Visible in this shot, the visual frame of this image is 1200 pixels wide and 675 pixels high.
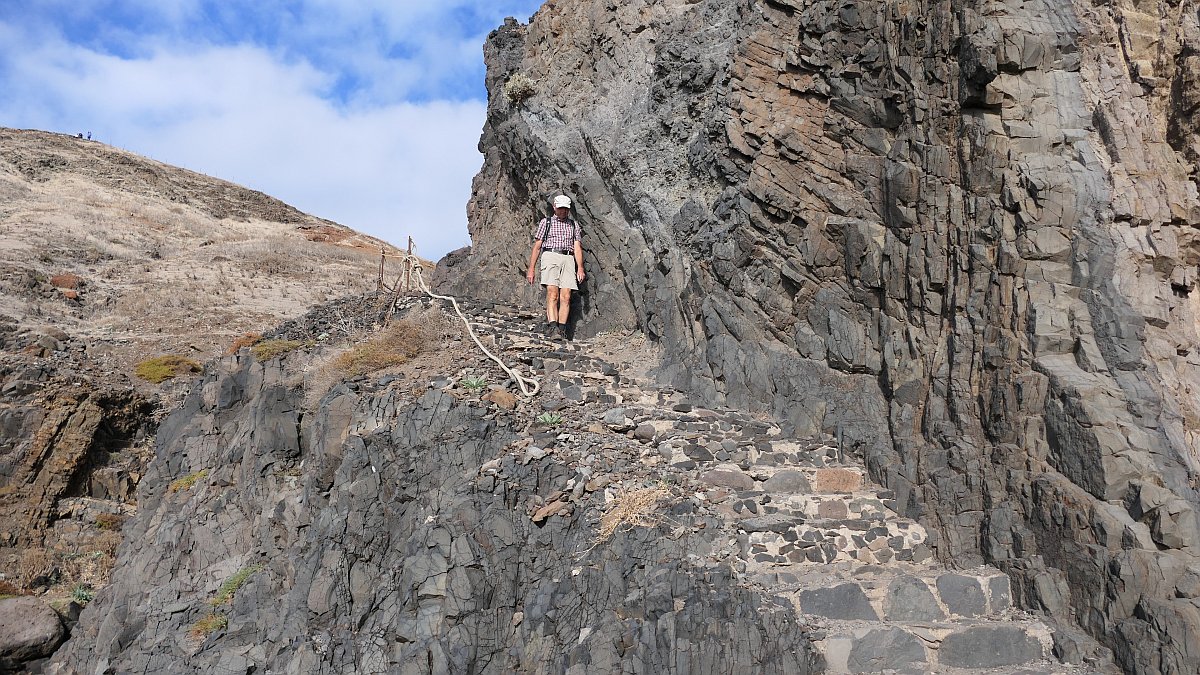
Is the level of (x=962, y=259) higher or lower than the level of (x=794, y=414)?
higher

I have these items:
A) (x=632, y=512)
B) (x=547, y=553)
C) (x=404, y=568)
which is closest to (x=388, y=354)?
(x=404, y=568)

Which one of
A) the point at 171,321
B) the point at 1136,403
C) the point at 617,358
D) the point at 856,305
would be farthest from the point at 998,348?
the point at 171,321

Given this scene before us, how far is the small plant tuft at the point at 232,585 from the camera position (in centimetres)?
1044

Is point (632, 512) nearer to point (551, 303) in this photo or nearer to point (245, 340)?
point (551, 303)

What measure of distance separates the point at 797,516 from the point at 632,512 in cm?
152

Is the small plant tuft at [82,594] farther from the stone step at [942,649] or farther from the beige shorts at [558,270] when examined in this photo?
the stone step at [942,649]

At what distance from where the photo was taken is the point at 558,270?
482 inches

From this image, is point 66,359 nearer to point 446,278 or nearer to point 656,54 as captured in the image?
point 446,278

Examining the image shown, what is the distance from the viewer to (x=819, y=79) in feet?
33.3

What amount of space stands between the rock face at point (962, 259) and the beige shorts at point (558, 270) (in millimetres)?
620

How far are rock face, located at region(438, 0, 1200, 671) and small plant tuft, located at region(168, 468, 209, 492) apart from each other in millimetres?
6410

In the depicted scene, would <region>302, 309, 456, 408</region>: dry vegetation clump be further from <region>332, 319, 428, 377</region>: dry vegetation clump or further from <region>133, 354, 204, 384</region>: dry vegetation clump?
<region>133, 354, 204, 384</region>: dry vegetation clump

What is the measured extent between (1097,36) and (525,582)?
7220 millimetres

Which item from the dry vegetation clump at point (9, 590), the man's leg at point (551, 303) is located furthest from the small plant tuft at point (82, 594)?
the man's leg at point (551, 303)
